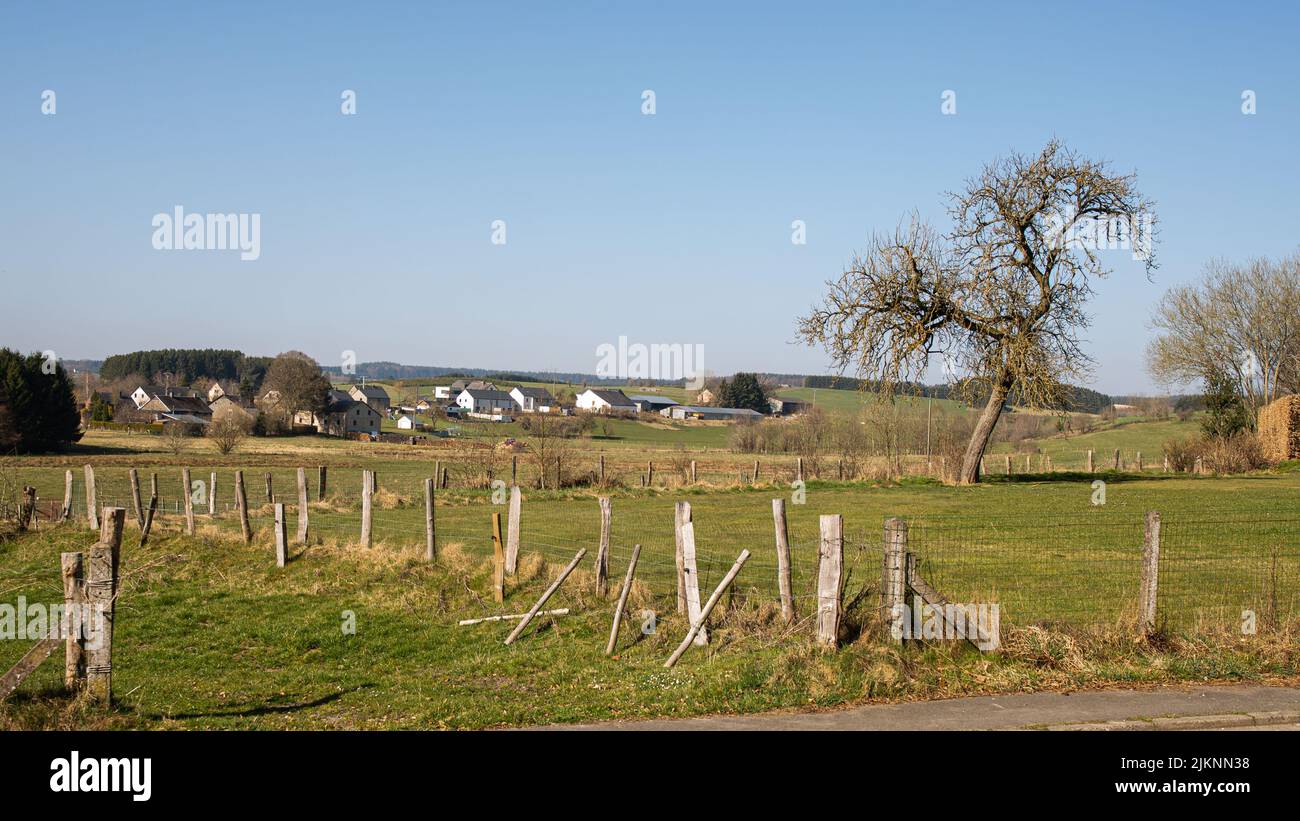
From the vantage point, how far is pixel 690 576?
1342 centimetres

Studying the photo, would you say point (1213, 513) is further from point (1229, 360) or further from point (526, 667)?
point (1229, 360)

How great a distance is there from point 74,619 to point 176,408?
122580 mm

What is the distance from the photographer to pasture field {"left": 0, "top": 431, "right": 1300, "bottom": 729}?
11.3m

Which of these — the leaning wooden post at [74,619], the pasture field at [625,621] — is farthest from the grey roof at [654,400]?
the leaning wooden post at [74,619]

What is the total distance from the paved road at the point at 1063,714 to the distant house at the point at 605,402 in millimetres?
132063

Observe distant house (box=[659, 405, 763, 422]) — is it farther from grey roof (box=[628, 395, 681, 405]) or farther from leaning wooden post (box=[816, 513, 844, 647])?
leaning wooden post (box=[816, 513, 844, 647])

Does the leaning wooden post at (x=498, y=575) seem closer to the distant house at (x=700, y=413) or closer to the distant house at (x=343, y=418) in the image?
the distant house at (x=343, y=418)

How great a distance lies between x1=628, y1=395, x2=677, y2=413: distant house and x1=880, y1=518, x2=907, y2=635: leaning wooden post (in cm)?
13976

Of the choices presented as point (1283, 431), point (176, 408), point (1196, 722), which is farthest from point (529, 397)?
point (1196, 722)

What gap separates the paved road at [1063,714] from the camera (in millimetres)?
9828
